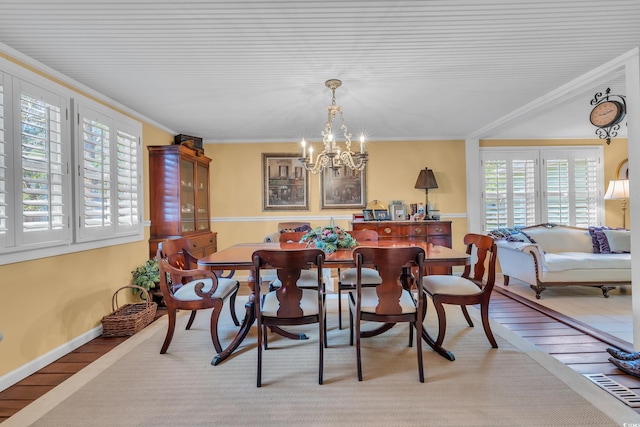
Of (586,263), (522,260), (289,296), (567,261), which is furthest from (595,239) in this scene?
(289,296)

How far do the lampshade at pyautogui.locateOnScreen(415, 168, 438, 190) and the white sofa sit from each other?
126cm

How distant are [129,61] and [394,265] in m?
2.52

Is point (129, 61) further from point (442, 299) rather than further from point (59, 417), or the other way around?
point (442, 299)

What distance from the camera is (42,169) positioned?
7.88 feet

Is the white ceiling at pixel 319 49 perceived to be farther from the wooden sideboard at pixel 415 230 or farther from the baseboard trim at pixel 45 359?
the baseboard trim at pixel 45 359

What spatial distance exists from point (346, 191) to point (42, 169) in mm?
3795

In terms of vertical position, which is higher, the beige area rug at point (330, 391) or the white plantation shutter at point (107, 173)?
the white plantation shutter at point (107, 173)

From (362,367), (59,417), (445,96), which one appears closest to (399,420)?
(362,367)

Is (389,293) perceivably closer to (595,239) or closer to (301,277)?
(301,277)

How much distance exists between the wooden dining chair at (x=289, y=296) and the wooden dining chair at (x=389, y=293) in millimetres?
253

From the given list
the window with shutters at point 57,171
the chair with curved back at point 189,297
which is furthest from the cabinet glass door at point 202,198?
the chair with curved back at point 189,297

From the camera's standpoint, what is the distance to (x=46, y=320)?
2.43 metres

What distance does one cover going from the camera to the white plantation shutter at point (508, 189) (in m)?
5.25

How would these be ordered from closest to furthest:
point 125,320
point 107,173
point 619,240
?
point 125,320 → point 107,173 → point 619,240
